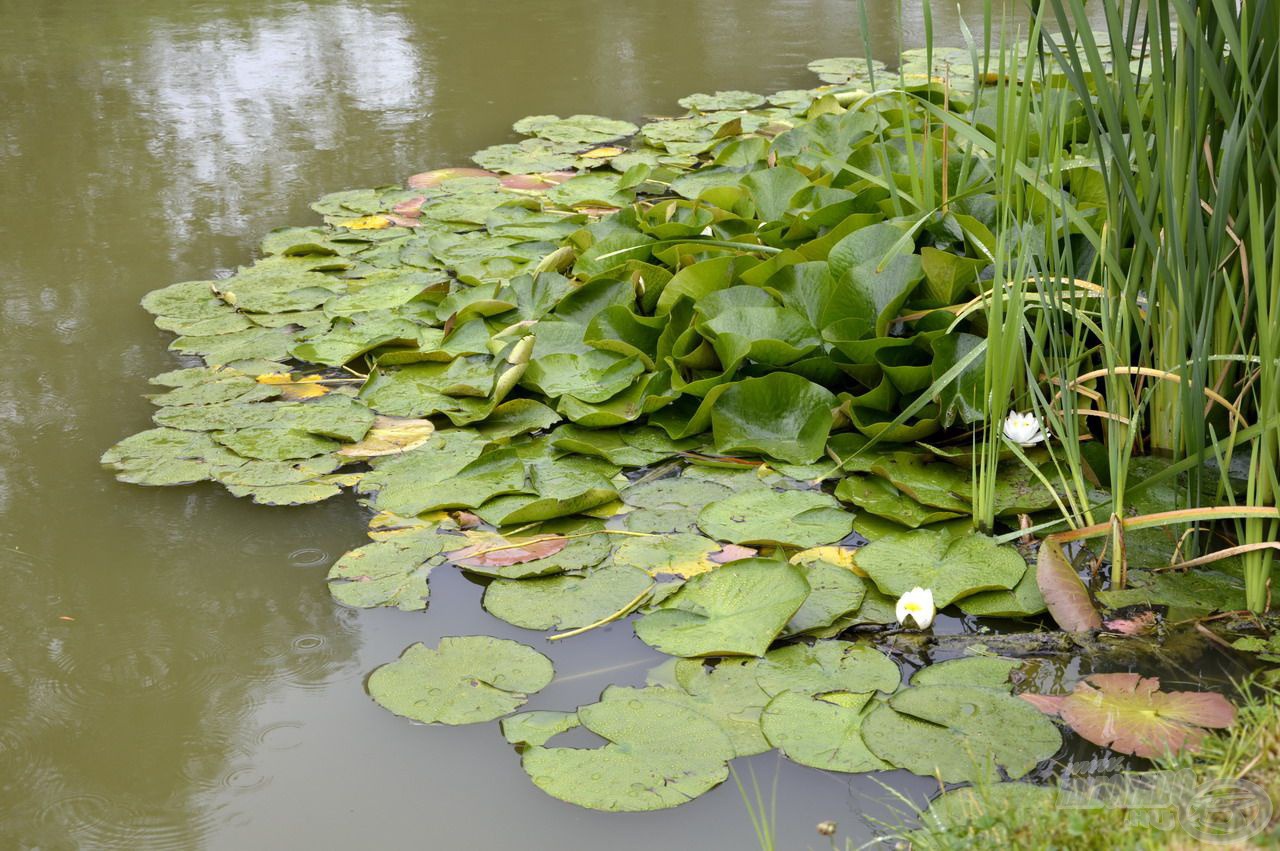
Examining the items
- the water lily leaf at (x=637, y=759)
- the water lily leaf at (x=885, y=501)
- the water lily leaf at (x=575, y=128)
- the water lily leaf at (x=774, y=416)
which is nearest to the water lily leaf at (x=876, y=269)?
the water lily leaf at (x=774, y=416)

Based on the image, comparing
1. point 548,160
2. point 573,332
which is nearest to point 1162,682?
point 573,332

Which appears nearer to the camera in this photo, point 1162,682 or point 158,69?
point 1162,682

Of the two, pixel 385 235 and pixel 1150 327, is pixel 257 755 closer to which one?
pixel 1150 327

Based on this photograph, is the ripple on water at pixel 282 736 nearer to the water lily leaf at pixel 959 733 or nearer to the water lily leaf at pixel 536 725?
the water lily leaf at pixel 536 725

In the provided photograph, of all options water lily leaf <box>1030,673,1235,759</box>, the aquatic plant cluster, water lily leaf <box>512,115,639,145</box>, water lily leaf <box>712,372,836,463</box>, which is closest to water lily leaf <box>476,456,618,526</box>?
the aquatic plant cluster

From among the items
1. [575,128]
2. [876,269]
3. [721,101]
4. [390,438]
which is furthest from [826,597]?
[721,101]

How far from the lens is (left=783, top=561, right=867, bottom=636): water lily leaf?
1.63 metres

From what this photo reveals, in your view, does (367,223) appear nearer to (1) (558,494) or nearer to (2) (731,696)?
(1) (558,494)

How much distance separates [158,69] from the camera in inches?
195

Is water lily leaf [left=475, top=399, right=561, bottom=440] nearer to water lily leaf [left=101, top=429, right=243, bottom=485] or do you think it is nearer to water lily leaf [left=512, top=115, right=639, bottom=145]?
water lily leaf [left=101, top=429, right=243, bottom=485]

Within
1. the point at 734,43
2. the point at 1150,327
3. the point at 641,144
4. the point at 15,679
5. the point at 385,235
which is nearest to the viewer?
the point at 15,679

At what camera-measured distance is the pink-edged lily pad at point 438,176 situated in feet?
12.0

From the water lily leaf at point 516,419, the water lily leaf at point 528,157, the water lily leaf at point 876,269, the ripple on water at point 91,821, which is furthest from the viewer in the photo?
the water lily leaf at point 528,157

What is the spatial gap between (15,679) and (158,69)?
4069mm
